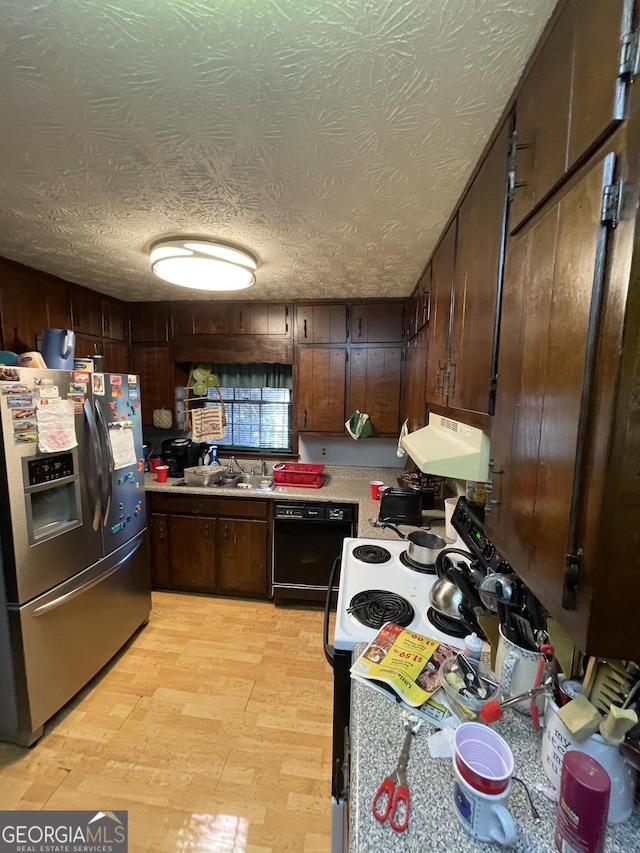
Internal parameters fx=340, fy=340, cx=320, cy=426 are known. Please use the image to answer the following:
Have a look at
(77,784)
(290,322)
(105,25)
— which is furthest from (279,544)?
(105,25)

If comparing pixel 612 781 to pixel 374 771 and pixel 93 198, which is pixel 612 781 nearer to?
pixel 374 771

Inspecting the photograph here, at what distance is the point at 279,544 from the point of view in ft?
8.71

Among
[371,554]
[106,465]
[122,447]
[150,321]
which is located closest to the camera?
[371,554]

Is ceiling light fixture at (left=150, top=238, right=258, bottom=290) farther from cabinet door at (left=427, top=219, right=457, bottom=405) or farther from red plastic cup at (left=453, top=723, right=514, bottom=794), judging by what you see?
red plastic cup at (left=453, top=723, right=514, bottom=794)

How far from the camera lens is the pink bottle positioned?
542 mm

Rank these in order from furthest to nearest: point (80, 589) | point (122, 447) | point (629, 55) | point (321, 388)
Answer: point (321, 388) → point (122, 447) → point (80, 589) → point (629, 55)

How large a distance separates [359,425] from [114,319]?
227cm

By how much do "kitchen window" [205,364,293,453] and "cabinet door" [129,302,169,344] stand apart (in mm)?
537

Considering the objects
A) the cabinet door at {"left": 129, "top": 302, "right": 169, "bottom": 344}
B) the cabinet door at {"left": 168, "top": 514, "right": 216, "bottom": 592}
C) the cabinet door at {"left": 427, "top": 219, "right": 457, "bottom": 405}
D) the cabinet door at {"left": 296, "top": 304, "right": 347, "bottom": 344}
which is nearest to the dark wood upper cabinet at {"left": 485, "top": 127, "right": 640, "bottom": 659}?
the cabinet door at {"left": 427, "top": 219, "right": 457, "bottom": 405}

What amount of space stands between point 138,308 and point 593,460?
342 centimetres

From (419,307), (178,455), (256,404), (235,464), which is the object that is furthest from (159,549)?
(419,307)

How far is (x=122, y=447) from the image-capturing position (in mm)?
2098

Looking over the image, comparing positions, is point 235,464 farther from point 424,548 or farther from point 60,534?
point 424,548

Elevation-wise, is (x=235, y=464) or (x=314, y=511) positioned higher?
(x=235, y=464)
